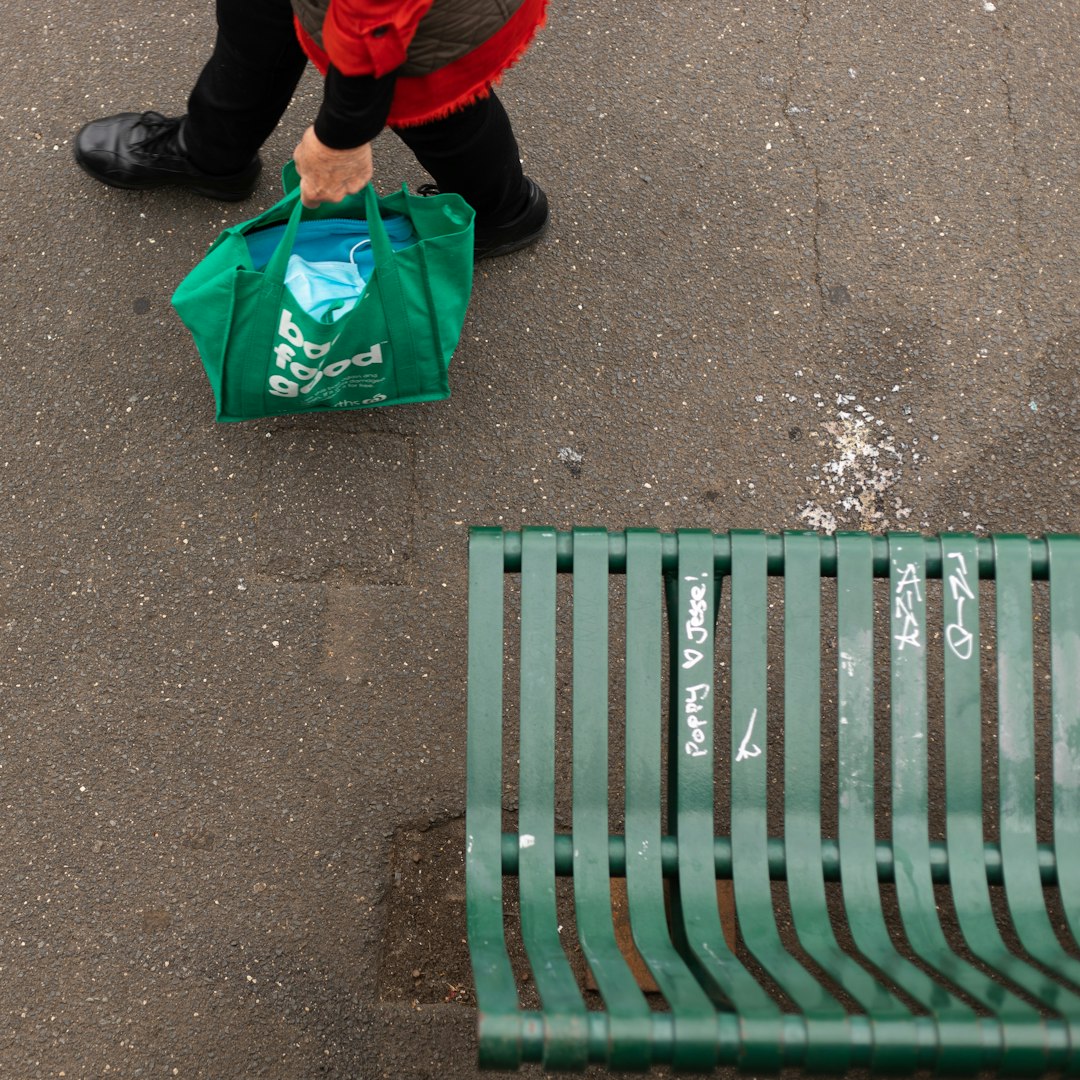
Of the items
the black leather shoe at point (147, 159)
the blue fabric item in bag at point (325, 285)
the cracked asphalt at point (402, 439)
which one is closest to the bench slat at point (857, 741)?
the cracked asphalt at point (402, 439)

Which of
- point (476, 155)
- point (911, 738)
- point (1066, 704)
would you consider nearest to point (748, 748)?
point (911, 738)

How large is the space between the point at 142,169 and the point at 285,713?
4.99 ft

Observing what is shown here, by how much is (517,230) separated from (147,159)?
3.31ft

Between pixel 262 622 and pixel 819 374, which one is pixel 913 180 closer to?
pixel 819 374

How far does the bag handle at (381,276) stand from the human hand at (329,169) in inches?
3.6

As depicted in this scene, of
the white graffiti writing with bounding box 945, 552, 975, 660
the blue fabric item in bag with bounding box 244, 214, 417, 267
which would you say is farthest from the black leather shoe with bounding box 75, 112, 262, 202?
the white graffiti writing with bounding box 945, 552, 975, 660

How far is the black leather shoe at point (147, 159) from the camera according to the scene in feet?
9.57

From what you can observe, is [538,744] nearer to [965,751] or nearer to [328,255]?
[965,751]

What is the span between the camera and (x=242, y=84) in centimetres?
255

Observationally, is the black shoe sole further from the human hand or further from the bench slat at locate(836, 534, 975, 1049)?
the bench slat at locate(836, 534, 975, 1049)

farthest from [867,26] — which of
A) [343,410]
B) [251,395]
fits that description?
[251,395]

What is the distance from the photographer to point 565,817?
2506 mm

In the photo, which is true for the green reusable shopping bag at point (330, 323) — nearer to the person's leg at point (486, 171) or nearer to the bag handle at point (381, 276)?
the bag handle at point (381, 276)

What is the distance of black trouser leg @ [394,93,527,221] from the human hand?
249 mm
